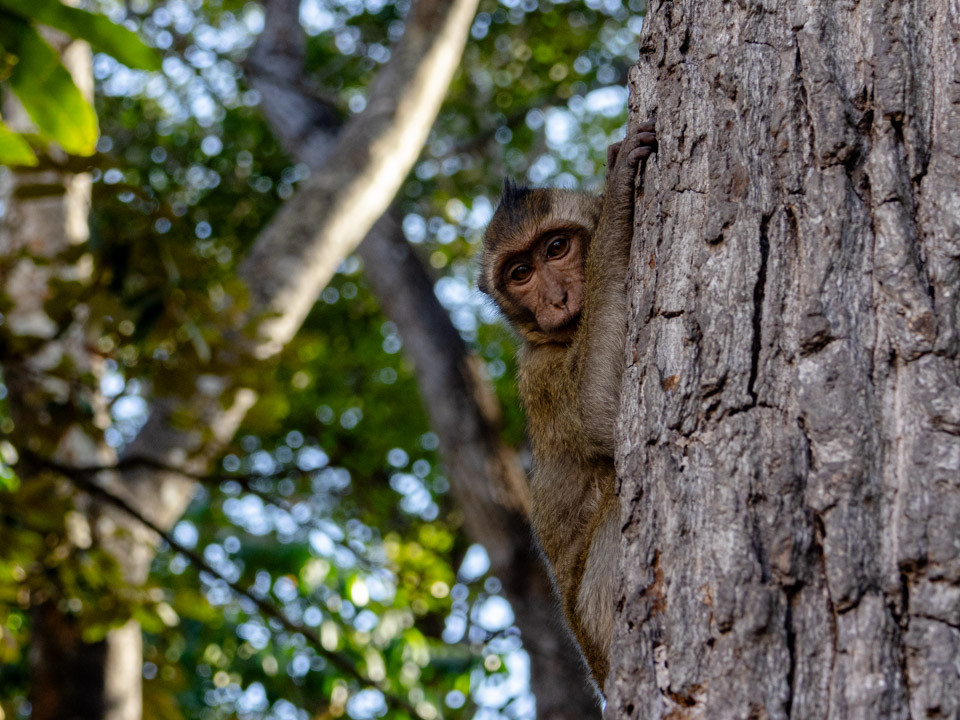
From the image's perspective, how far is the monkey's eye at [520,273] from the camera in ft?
12.2

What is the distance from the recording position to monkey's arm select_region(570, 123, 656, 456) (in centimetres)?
296

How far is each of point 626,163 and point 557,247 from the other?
3.60ft

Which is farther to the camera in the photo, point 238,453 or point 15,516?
point 238,453

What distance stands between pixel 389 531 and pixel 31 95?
34.5 feet

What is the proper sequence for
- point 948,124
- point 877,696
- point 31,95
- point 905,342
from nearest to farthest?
point 877,696 → point 905,342 → point 948,124 → point 31,95

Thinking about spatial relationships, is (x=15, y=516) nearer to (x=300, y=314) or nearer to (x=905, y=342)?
(x=300, y=314)

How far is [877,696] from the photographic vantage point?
1.33m

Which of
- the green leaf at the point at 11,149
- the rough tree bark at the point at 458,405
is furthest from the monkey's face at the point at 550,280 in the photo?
the rough tree bark at the point at 458,405

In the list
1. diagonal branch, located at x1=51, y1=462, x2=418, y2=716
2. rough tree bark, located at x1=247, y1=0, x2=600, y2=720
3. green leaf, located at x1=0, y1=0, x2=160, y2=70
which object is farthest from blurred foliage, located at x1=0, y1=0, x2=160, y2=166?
rough tree bark, located at x1=247, y1=0, x2=600, y2=720

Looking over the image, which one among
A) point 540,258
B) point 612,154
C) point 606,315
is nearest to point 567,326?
point 540,258

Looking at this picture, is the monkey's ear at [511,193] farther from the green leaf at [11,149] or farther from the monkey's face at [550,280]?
the green leaf at [11,149]

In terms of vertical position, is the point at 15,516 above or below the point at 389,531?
above

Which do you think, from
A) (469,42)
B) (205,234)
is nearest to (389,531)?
(205,234)

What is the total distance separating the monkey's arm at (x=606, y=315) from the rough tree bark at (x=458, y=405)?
2.22 metres
